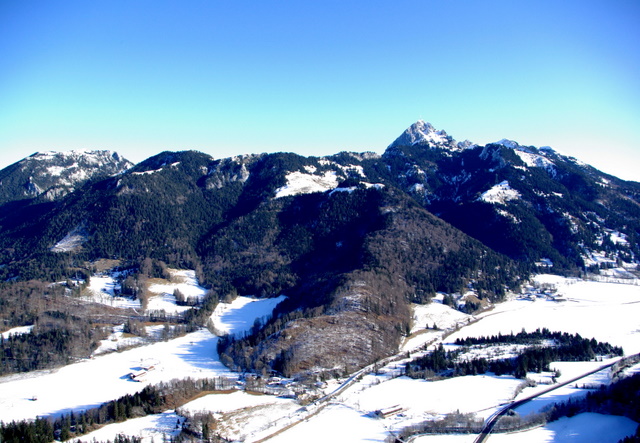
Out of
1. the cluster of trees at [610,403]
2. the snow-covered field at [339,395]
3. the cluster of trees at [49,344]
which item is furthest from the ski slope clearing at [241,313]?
the cluster of trees at [610,403]

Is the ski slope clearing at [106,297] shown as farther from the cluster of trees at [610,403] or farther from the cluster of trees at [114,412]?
the cluster of trees at [610,403]

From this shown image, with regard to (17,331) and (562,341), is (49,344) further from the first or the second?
(562,341)

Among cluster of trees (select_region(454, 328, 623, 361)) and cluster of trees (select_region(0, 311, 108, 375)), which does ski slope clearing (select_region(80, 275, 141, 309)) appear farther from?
cluster of trees (select_region(454, 328, 623, 361))

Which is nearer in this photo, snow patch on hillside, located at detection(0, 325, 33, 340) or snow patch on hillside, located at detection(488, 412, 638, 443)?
snow patch on hillside, located at detection(488, 412, 638, 443)

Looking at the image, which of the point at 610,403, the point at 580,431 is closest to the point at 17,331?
the point at 580,431

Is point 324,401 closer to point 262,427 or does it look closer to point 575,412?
point 262,427

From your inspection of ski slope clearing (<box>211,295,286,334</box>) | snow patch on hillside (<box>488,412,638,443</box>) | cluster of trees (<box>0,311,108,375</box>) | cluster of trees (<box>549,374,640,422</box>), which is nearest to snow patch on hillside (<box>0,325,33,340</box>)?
cluster of trees (<box>0,311,108,375</box>)
